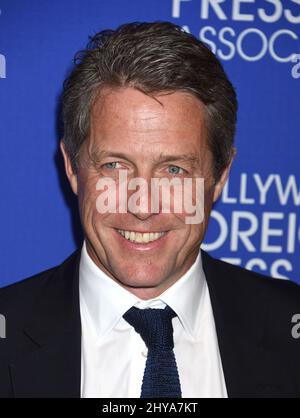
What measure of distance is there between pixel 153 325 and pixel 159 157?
1.86 feet

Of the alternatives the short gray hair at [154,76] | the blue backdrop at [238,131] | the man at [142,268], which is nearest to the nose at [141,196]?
the man at [142,268]

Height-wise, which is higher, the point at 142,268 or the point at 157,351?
the point at 142,268

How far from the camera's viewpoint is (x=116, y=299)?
233cm

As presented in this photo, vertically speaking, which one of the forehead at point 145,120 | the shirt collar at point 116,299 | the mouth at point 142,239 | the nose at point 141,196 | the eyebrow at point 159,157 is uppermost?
the forehead at point 145,120

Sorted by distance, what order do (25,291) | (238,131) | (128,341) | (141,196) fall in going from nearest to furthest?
(141,196), (128,341), (25,291), (238,131)

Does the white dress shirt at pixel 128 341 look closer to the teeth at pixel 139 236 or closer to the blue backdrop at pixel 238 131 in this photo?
the teeth at pixel 139 236

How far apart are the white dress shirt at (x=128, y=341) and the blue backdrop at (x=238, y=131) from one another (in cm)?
51

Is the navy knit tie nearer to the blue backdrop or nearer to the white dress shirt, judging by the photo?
the white dress shirt

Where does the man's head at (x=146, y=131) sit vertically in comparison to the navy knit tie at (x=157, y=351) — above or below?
above

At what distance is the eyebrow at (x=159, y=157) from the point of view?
7.32ft

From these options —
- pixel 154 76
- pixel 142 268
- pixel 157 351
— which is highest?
pixel 154 76

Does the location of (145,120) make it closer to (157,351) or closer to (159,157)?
(159,157)

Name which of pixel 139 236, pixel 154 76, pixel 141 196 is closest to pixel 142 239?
pixel 139 236
